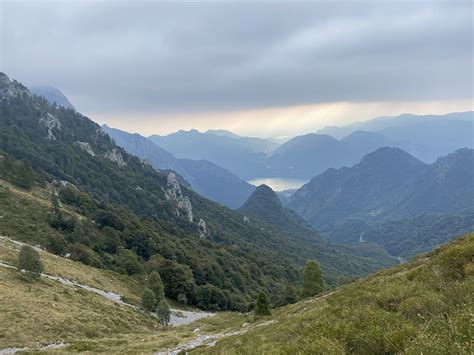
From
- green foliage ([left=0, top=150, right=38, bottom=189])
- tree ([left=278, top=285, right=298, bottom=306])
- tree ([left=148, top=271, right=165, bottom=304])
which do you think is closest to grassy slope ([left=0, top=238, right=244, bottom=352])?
tree ([left=148, top=271, right=165, bottom=304])

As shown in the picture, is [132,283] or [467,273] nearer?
[467,273]

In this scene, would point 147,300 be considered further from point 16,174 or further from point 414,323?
point 16,174

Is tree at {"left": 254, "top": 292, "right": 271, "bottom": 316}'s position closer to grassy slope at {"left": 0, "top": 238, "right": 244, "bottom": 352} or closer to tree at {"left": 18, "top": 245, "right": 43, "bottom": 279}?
grassy slope at {"left": 0, "top": 238, "right": 244, "bottom": 352}

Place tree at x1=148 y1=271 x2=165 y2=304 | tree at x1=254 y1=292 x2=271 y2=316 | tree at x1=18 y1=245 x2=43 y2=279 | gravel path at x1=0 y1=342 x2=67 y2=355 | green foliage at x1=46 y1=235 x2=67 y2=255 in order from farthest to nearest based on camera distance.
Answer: green foliage at x1=46 y1=235 x2=67 y2=255 < tree at x1=148 y1=271 x2=165 y2=304 < tree at x1=18 y1=245 x2=43 y2=279 < tree at x1=254 y1=292 x2=271 y2=316 < gravel path at x1=0 y1=342 x2=67 y2=355

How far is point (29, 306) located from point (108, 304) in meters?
16.1

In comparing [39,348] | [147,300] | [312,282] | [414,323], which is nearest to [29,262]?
[147,300]

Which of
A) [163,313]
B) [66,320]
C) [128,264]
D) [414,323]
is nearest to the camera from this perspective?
[414,323]

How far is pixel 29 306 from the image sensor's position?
37.0 m

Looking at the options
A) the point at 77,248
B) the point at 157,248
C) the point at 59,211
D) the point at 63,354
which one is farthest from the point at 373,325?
the point at 157,248

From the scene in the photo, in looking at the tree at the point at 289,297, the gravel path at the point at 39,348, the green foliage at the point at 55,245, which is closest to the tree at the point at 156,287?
the green foliage at the point at 55,245

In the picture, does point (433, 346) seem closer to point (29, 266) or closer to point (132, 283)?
point (29, 266)

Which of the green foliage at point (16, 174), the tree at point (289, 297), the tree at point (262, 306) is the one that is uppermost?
the green foliage at point (16, 174)

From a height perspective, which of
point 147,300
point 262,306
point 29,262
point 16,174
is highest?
point 16,174

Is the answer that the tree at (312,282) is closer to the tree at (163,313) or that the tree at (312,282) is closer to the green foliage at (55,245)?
the tree at (163,313)
